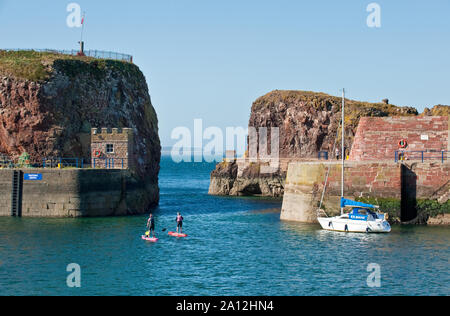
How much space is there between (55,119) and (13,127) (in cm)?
428

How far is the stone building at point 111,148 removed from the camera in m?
55.5

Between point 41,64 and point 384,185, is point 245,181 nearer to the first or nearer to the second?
point 41,64

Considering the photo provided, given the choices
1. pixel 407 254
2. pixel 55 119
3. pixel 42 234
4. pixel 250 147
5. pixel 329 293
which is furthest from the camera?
pixel 250 147

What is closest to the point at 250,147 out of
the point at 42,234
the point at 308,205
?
the point at 308,205

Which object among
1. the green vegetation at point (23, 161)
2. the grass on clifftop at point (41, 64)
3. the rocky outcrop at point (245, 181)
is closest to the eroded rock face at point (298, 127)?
the rocky outcrop at point (245, 181)

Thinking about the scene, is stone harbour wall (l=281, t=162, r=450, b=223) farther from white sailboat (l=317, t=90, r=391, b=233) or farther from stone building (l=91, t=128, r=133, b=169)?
stone building (l=91, t=128, r=133, b=169)

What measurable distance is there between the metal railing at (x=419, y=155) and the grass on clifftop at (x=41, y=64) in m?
31.6

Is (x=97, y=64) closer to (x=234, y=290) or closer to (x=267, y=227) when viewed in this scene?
(x=267, y=227)

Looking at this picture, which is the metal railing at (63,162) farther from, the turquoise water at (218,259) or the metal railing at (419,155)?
the metal railing at (419,155)

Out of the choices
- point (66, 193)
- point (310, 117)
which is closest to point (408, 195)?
point (66, 193)

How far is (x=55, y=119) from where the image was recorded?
59.4m

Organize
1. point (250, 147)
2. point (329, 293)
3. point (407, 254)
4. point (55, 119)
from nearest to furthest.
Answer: point (329, 293), point (407, 254), point (55, 119), point (250, 147)

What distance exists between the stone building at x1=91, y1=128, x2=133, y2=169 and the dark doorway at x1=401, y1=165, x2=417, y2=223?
81.3 ft

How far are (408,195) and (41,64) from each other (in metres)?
38.4
